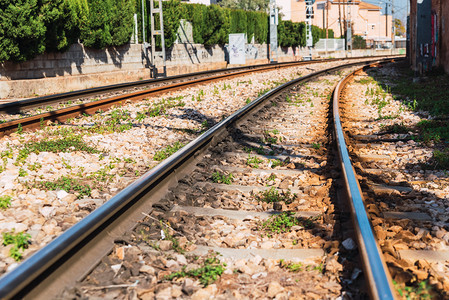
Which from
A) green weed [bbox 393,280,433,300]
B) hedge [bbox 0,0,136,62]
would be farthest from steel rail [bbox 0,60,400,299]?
hedge [bbox 0,0,136,62]

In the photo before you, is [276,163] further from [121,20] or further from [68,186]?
[121,20]

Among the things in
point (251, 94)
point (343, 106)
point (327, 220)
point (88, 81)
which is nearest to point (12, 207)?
point (327, 220)

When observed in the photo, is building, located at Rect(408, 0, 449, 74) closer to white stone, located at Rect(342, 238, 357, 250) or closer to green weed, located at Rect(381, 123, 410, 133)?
green weed, located at Rect(381, 123, 410, 133)

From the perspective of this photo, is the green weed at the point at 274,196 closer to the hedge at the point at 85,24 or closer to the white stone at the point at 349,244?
the white stone at the point at 349,244

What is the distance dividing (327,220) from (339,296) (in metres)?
1.18

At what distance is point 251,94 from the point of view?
14.6 meters

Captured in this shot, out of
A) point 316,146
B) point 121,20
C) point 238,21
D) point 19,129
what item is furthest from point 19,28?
point 238,21

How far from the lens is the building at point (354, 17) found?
95556 mm

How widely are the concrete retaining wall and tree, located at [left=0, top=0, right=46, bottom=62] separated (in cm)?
72

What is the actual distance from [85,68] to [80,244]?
19604 mm

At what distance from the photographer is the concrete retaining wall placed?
55.5ft

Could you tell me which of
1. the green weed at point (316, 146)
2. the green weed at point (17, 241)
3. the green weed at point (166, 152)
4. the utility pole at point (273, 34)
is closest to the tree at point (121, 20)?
the green weed at point (166, 152)

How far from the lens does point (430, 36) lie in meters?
20.4

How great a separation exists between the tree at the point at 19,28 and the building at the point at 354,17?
257 ft
